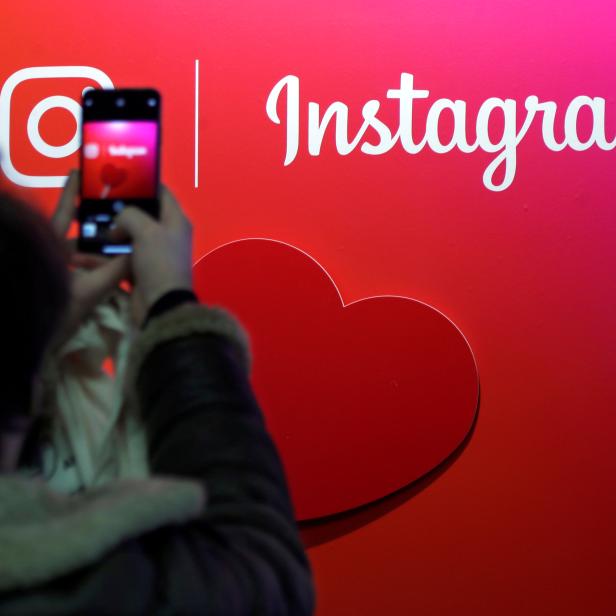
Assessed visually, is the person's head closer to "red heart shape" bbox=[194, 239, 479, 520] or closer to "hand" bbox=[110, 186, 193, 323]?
"hand" bbox=[110, 186, 193, 323]

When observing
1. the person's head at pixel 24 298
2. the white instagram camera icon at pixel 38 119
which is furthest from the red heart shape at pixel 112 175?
the white instagram camera icon at pixel 38 119

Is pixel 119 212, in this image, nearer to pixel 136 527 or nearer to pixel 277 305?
pixel 136 527

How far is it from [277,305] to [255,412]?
32.2 inches

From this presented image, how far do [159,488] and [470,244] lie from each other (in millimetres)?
1021

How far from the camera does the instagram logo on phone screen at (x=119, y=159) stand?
69 centimetres

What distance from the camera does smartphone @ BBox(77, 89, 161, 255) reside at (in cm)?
67

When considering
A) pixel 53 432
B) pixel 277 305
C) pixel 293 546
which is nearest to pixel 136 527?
pixel 293 546

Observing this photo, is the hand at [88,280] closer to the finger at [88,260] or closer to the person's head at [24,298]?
the finger at [88,260]

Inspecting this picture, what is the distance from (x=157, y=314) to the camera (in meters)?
0.58

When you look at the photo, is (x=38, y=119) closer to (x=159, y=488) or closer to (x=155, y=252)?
(x=155, y=252)

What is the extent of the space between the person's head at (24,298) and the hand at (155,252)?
0.38 ft

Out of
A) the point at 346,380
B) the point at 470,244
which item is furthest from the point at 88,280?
the point at 470,244

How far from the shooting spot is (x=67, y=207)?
2.21 ft

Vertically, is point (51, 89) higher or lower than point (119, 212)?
higher
